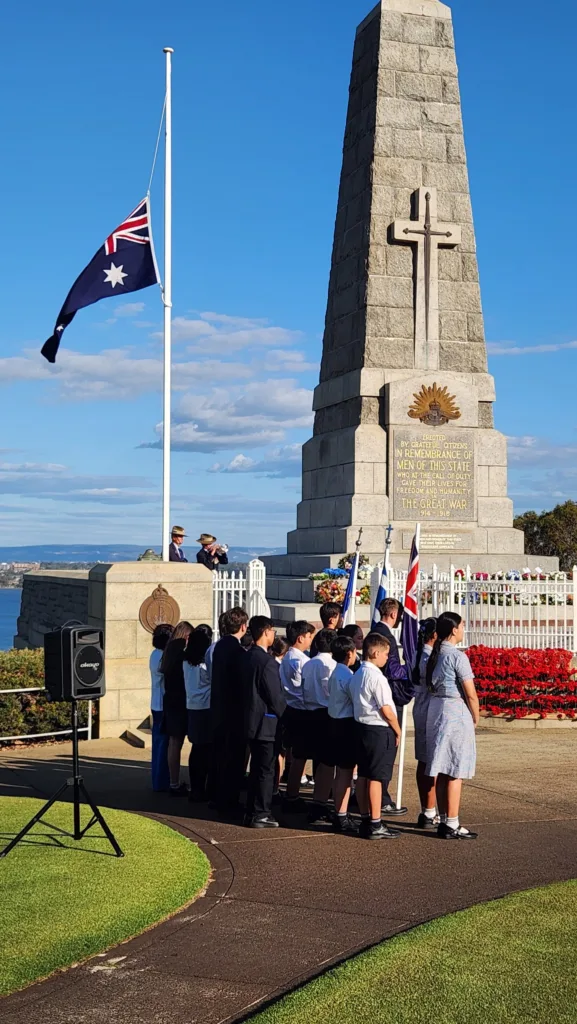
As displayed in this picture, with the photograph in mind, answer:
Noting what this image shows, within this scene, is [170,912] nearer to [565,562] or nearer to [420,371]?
[420,371]

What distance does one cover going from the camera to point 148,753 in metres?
12.5

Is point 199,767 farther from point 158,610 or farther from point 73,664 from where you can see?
point 158,610

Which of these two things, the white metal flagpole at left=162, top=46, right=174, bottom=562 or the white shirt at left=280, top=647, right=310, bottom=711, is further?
the white metal flagpole at left=162, top=46, right=174, bottom=562

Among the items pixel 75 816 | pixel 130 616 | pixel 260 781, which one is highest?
pixel 130 616

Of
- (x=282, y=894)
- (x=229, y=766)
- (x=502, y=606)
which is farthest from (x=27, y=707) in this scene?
(x=502, y=606)

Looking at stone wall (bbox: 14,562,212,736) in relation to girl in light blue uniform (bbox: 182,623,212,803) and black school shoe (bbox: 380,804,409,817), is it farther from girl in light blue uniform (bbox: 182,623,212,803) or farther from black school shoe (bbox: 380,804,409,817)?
black school shoe (bbox: 380,804,409,817)

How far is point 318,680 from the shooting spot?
8.91 meters

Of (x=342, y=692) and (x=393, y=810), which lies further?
(x=393, y=810)

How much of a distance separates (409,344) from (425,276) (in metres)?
A: 1.48

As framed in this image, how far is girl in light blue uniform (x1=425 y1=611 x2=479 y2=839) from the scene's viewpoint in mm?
8109

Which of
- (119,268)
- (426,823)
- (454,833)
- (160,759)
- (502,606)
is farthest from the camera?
(502,606)

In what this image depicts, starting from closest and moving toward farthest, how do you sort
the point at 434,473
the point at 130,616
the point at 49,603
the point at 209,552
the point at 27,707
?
the point at 27,707, the point at 130,616, the point at 209,552, the point at 434,473, the point at 49,603

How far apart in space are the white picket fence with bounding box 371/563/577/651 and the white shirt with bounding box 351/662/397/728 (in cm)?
928

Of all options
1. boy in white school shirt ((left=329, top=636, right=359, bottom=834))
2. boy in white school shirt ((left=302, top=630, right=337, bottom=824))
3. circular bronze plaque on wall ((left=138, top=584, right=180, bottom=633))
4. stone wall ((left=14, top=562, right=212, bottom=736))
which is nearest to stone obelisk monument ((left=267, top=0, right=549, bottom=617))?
stone wall ((left=14, top=562, right=212, bottom=736))
